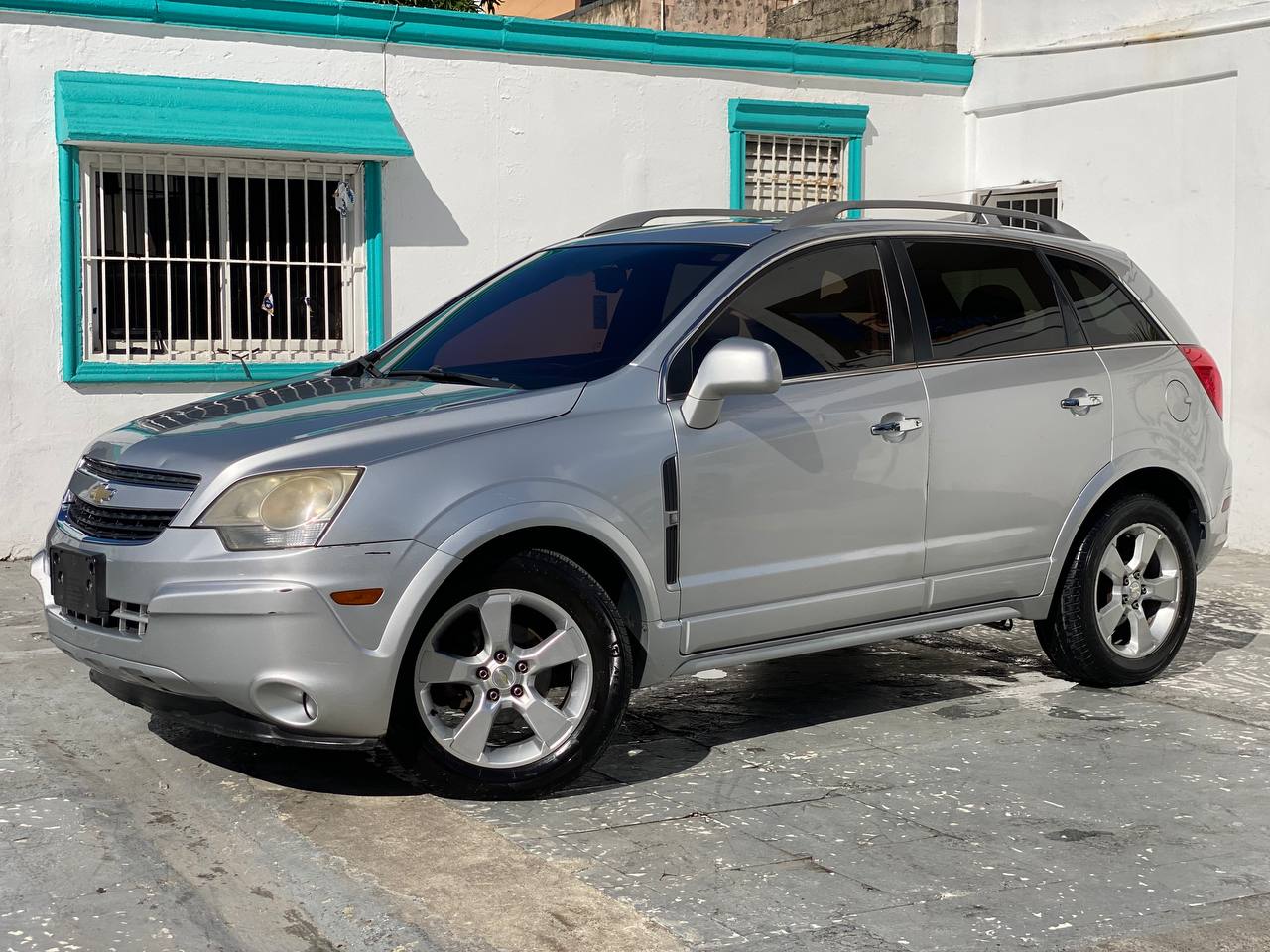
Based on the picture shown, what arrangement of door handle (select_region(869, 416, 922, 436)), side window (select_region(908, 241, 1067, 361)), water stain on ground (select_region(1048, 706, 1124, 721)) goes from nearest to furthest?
door handle (select_region(869, 416, 922, 436)) → side window (select_region(908, 241, 1067, 361)) → water stain on ground (select_region(1048, 706, 1124, 721))

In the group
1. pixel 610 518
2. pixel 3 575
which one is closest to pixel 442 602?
pixel 610 518

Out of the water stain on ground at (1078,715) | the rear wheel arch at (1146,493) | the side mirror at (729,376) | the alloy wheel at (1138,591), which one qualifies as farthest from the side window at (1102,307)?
the side mirror at (729,376)

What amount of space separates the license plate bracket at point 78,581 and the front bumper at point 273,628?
142 mm

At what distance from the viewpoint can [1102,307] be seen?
6391 mm

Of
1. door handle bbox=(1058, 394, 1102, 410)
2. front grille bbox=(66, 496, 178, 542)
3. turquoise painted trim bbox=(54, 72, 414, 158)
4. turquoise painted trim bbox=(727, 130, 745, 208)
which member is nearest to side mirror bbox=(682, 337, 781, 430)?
door handle bbox=(1058, 394, 1102, 410)

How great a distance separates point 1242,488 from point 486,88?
19.0 ft

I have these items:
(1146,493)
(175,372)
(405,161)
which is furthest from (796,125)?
(1146,493)

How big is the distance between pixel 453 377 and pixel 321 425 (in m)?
0.76

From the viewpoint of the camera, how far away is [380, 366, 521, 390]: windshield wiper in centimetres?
524

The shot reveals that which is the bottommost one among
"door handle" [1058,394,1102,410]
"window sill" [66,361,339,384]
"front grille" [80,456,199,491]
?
"front grille" [80,456,199,491]

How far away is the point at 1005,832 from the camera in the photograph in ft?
15.3

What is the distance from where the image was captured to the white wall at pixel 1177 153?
10.5 m

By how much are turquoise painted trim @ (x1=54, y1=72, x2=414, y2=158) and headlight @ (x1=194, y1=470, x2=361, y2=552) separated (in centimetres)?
572

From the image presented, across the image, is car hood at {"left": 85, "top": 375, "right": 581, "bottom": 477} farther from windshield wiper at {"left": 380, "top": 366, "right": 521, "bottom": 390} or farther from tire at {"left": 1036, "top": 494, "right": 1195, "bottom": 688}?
tire at {"left": 1036, "top": 494, "right": 1195, "bottom": 688}
